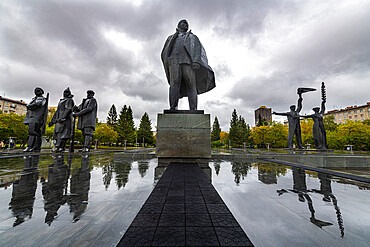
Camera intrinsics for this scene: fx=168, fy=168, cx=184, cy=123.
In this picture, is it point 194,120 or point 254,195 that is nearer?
point 254,195

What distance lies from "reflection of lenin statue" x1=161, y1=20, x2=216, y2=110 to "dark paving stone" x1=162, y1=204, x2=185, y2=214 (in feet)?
17.4

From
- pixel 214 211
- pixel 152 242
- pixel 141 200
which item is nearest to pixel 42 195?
pixel 141 200

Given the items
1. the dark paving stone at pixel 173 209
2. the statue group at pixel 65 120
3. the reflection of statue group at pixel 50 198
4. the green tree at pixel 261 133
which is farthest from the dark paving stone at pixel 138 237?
the green tree at pixel 261 133

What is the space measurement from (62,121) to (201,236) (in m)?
13.0

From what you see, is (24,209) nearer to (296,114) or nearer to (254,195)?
(254,195)

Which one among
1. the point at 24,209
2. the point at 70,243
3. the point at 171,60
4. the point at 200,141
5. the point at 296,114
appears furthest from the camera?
the point at 296,114

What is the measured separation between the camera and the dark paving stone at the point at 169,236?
1.14 metres

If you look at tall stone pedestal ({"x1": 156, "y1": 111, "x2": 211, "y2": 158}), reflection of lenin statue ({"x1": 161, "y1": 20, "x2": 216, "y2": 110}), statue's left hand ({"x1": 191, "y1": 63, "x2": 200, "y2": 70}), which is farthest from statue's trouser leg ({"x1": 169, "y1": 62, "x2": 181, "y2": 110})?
tall stone pedestal ({"x1": 156, "y1": 111, "x2": 211, "y2": 158})

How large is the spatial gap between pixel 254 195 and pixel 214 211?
1.04 meters

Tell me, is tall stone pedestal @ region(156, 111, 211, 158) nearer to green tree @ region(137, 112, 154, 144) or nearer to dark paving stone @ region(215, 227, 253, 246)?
dark paving stone @ region(215, 227, 253, 246)

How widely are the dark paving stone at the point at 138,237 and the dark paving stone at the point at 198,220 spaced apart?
33 centimetres

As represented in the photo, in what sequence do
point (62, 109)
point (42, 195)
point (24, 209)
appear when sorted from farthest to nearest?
point (62, 109), point (42, 195), point (24, 209)

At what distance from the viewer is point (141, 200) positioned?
220 centimetres

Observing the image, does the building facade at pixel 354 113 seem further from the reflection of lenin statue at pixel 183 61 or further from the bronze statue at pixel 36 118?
the bronze statue at pixel 36 118
